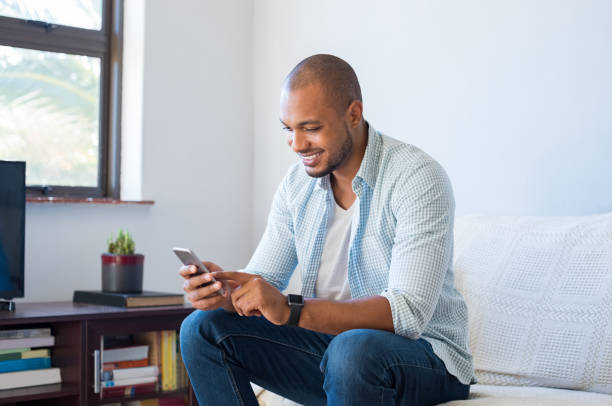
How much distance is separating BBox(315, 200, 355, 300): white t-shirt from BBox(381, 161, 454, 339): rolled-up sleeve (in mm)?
190

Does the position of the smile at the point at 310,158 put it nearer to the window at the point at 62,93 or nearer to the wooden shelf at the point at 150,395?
the wooden shelf at the point at 150,395

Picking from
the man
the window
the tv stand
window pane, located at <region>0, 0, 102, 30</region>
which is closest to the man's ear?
the man

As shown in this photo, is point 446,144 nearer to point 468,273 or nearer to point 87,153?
point 468,273

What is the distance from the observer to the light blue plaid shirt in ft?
4.77

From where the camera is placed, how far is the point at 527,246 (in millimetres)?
1846

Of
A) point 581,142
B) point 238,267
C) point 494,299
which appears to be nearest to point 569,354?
point 494,299

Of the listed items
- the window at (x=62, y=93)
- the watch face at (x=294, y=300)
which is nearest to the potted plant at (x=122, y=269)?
the window at (x=62, y=93)

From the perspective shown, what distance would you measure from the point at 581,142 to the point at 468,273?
49 centimetres

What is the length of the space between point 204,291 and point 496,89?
1.20m

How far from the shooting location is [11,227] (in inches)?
97.6

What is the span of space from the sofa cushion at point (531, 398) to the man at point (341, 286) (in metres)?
0.06

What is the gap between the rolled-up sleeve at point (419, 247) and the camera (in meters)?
1.43

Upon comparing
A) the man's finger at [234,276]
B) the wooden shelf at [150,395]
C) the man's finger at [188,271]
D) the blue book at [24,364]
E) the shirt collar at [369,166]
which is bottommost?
the wooden shelf at [150,395]

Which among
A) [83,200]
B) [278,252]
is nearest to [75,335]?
[83,200]
